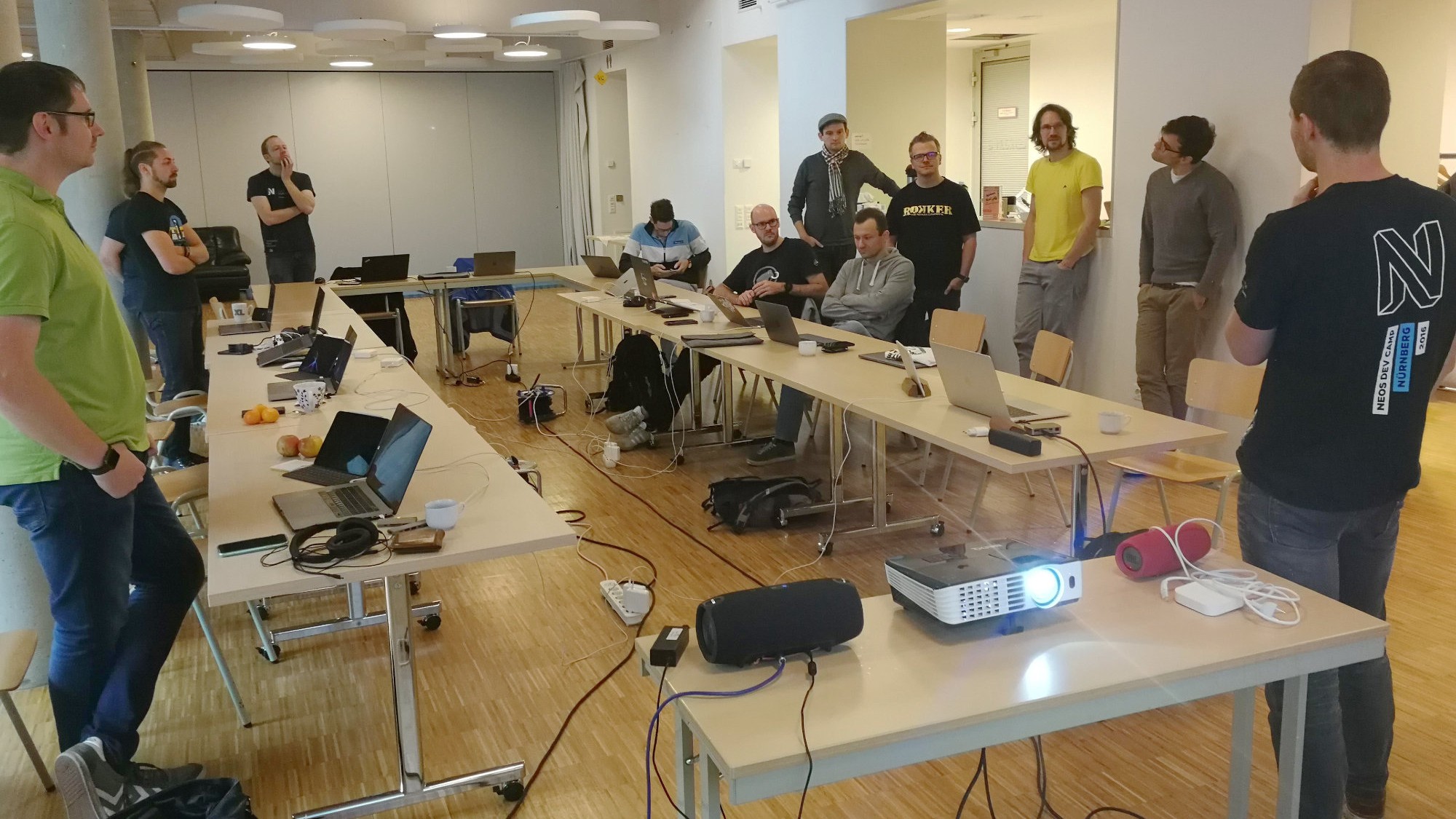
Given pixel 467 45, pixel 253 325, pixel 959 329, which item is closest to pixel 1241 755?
pixel 959 329

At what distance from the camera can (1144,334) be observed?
5664mm

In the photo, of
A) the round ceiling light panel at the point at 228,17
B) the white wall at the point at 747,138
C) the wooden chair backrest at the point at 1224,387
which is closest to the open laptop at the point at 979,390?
the wooden chair backrest at the point at 1224,387

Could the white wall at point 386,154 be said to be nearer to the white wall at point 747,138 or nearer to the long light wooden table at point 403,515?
the white wall at point 747,138

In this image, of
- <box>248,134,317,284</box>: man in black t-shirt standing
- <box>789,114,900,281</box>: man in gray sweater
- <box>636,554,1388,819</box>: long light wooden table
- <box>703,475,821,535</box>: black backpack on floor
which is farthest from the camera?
<box>248,134,317,284</box>: man in black t-shirt standing

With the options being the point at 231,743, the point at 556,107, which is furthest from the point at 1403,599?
the point at 556,107

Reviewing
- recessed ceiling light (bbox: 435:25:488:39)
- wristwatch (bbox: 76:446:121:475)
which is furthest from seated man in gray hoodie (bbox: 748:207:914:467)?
recessed ceiling light (bbox: 435:25:488:39)

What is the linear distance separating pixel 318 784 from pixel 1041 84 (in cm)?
1035

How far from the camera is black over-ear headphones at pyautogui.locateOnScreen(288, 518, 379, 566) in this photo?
2.49 meters

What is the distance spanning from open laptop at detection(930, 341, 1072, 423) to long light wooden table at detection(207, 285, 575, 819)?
1.50 meters

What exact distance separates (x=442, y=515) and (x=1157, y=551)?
1.58 m

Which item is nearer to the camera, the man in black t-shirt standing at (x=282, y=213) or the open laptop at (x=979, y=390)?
the open laptop at (x=979, y=390)

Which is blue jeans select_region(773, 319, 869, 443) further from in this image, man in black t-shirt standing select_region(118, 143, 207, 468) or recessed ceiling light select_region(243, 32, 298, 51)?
recessed ceiling light select_region(243, 32, 298, 51)

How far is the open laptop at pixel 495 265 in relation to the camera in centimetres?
866

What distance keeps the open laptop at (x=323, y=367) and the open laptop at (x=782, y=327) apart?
6.24ft
